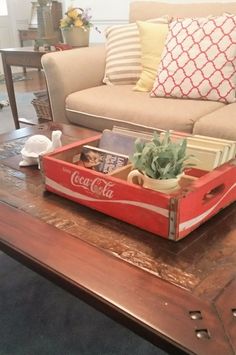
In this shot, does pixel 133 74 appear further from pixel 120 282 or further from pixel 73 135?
pixel 120 282

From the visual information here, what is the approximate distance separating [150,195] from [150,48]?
1.48m

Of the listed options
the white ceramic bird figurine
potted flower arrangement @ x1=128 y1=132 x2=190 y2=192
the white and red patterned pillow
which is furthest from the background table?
potted flower arrangement @ x1=128 y1=132 x2=190 y2=192

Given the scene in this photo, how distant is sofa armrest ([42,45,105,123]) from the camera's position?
2037 millimetres

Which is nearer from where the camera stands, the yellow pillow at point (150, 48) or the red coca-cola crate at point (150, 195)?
the red coca-cola crate at point (150, 195)

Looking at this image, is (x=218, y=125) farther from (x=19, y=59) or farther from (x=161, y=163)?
(x=19, y=59)

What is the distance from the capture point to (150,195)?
2.60 ft

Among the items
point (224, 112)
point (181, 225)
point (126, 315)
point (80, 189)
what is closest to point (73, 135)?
point (80, 189)

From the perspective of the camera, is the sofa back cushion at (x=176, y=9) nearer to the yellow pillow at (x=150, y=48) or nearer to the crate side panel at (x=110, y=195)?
the yellow pillow at (x=150, y=48)

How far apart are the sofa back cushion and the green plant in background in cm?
152

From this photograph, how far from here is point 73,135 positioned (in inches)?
57.7

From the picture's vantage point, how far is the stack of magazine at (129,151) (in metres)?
0.92

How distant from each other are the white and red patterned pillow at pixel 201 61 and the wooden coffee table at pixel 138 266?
3.35 feet

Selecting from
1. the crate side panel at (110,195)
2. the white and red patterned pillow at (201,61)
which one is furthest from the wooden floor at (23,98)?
the crate side panel at (110,195)

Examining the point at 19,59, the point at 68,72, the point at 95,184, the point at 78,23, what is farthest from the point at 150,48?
the point at 95,184
